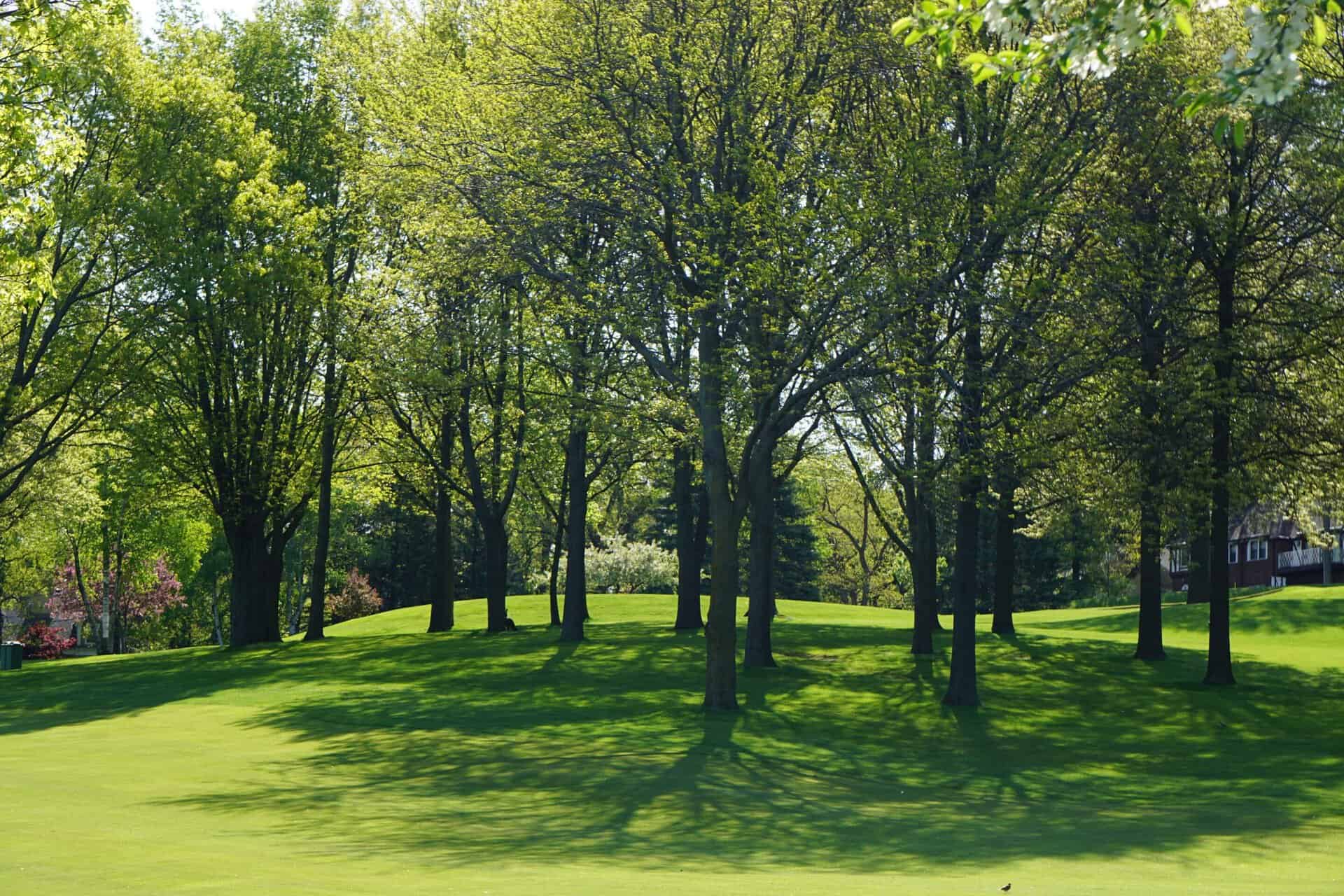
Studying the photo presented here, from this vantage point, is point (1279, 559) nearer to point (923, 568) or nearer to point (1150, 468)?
point (923, 568)

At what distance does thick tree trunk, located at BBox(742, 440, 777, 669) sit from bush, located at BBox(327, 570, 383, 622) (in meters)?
50.5

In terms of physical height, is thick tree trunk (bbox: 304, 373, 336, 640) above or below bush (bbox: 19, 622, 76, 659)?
above

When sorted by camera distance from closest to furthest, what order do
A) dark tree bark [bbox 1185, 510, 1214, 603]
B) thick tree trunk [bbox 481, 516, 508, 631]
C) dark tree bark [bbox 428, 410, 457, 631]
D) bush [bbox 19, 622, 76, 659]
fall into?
Result: dark tree bark [bbox 1185, 510, 1214, 603]
thick tree trunk [bbox 481, 516, 508, 631]
dark tree bark [bbox 428, 410, 457, 631]
bush [bbox 19, 622, 76, 659]

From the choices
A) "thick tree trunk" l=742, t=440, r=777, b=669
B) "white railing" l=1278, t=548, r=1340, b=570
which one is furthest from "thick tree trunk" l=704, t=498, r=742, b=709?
"white railing" l=1278, t=548, r=1340, b=570

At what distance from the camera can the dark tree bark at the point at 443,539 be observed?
1816 inches

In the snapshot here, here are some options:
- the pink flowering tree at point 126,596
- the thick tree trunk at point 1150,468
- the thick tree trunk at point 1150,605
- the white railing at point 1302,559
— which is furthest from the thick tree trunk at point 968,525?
the pink flowering tree at point 126,596

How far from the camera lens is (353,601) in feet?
263

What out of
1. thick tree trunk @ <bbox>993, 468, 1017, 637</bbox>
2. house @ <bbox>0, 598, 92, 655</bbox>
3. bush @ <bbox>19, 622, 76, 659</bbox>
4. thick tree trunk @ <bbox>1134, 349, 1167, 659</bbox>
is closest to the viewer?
thick tree trunk @ <bbox>1134, 349, 1167, 659</bbox>

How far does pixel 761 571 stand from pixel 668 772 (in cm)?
1299

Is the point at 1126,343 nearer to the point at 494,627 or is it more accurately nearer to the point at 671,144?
the point at 671,144

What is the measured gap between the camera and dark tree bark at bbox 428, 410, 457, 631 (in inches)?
1816

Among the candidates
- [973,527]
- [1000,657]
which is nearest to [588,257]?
[973,527]

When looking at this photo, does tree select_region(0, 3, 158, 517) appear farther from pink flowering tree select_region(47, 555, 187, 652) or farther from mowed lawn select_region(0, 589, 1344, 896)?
pink flowering tree select_region(47, 555, 187, 652)

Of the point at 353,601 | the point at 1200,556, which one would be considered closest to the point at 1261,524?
the point at 1200,556
